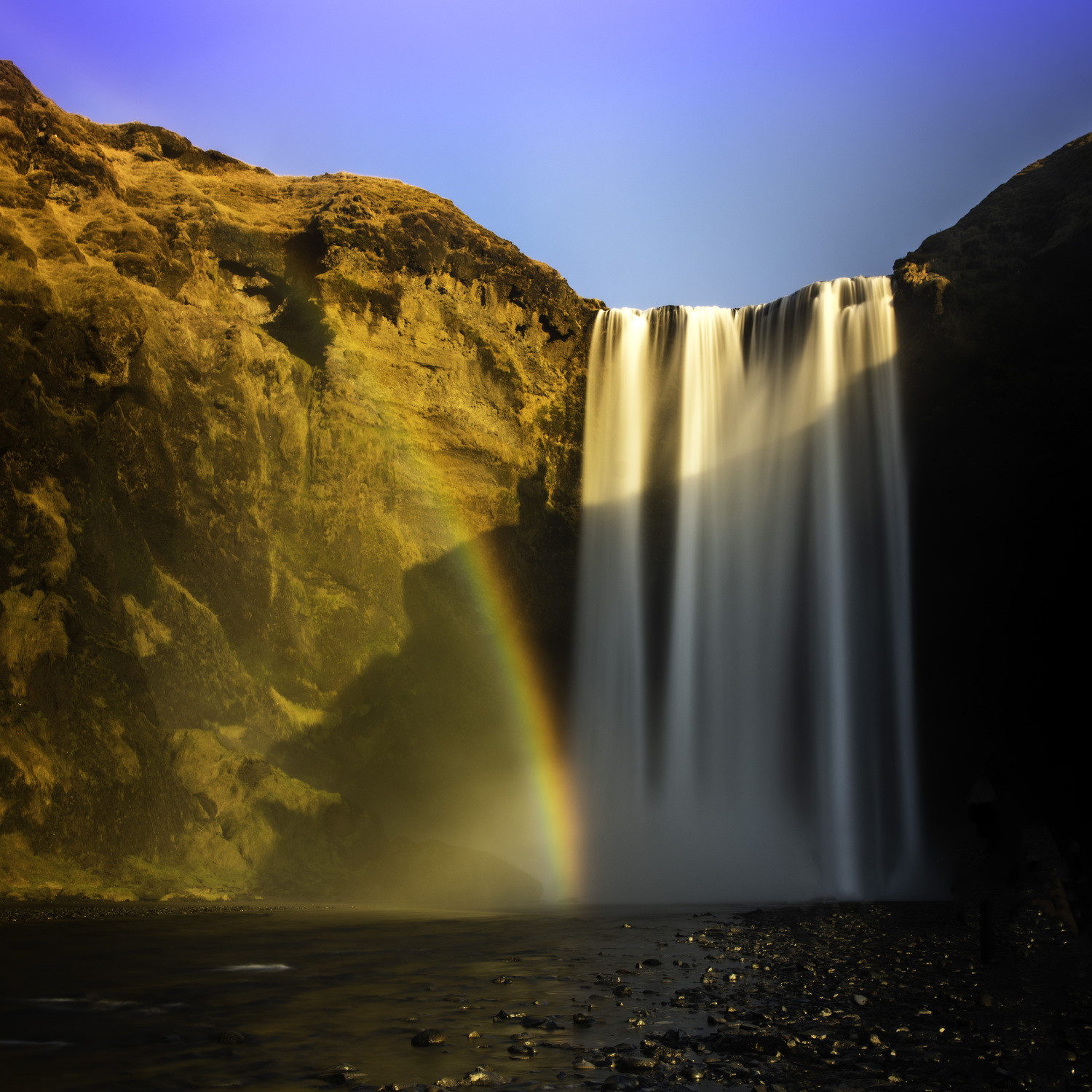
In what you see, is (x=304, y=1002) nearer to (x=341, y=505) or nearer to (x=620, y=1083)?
(x=620, y=1083)

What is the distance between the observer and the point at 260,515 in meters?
22.3

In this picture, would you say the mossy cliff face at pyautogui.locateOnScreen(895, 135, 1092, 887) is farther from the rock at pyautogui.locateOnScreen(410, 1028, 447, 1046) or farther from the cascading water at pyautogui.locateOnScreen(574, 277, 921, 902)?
the rock at pyautogui.locateOnScreen(410, 1028, 447, 1046)

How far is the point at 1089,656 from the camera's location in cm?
2430

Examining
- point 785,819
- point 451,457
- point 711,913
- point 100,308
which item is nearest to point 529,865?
point 785,819

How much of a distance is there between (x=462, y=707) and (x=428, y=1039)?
2099 centimetres

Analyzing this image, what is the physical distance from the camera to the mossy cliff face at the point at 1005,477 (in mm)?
23047

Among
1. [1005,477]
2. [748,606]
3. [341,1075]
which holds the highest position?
[1005,477]

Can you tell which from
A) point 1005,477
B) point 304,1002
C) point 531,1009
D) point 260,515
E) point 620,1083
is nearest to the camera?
point 620,1083

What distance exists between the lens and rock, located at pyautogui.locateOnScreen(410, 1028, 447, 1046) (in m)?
5.59

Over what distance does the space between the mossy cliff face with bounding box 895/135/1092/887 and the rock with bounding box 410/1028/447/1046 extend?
21562mm

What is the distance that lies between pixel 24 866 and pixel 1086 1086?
52.0 ft

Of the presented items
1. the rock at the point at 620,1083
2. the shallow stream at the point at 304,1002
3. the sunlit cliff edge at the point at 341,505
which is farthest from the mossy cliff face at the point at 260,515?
the rock at the point at 620,1083

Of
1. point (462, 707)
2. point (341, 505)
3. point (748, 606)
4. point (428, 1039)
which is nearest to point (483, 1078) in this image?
point (428, 1039)

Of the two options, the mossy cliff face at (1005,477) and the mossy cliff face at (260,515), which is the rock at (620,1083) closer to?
the mossy cliff face at (260,515)
